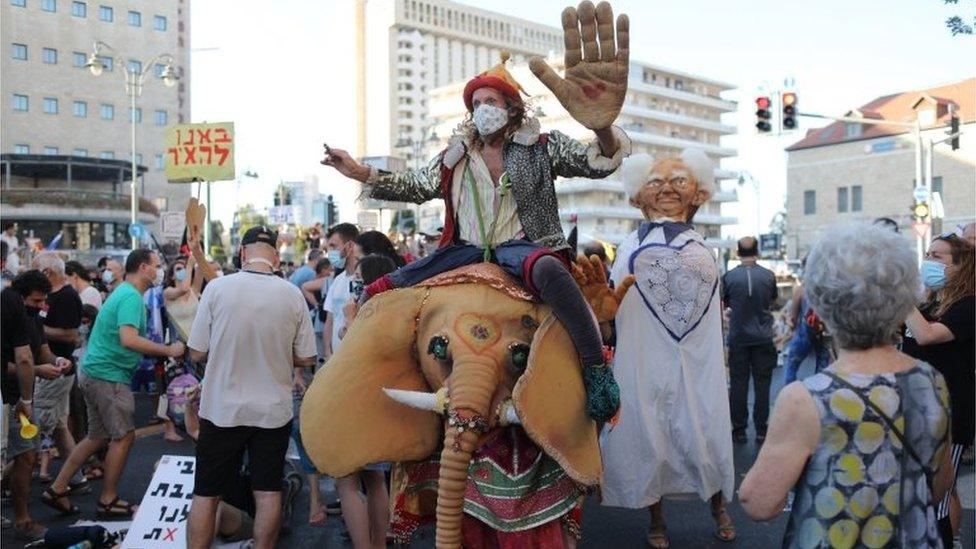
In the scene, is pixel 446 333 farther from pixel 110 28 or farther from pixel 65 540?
pixel 110 28

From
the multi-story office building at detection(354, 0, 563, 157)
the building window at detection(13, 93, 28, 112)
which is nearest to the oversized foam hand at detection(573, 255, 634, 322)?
the building window at detection(13, 93, 28, 112)

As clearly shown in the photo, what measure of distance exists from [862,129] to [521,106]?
62.6 metres

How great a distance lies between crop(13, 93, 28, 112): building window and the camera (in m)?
53.8

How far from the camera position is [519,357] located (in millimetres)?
3871

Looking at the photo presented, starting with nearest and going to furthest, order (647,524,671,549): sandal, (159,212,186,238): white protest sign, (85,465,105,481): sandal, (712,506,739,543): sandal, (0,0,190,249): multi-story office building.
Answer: (647,524,671,549): sandal
(712,506,739,543): sandal
(85,465,105,481): sandal
(159,212,186,238): white protest sign
(0,0,190,249): multi-story office building

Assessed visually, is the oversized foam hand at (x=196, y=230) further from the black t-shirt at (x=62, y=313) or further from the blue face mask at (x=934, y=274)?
the blue face mask at (x=934, y=274)

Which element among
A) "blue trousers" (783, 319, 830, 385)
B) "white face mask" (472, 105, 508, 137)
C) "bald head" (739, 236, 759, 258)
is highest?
"white face mask" (472, 105, 508, 137)

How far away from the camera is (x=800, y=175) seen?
214 ft

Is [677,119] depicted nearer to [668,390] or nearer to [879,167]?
[879,167]

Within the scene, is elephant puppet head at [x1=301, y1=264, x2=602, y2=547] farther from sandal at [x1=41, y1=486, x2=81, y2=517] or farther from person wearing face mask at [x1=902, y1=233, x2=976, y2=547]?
sandal at [x1=41, y1=486, x2=81, y2=517]

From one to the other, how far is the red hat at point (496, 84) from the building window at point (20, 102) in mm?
56165

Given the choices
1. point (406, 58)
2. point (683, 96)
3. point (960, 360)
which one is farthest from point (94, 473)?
point (406, 58)

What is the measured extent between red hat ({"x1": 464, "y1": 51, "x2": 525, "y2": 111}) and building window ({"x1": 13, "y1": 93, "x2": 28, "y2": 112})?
5616 centimetres

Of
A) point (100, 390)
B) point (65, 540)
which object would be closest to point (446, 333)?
point (65, 540)
